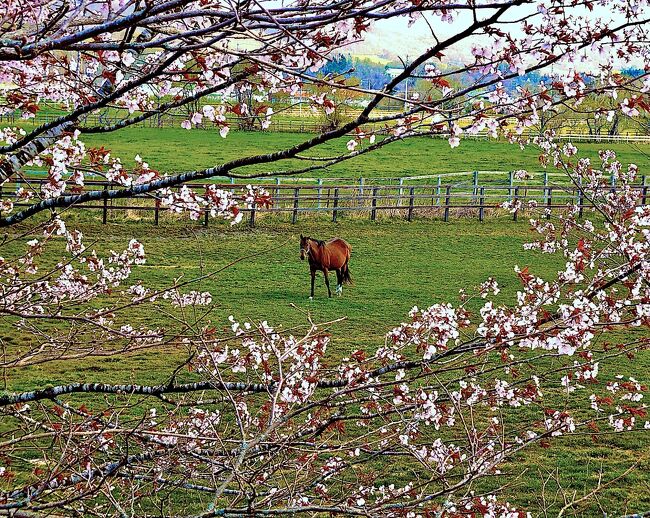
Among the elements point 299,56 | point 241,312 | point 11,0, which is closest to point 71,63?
point 11,0

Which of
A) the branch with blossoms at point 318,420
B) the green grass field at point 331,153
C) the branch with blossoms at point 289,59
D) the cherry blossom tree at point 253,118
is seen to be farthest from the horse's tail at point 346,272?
the green grass field at point 331,153

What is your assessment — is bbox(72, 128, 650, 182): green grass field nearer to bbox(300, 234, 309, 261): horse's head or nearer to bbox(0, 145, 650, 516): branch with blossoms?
bbox(300, 234, 309, 261): horse's head

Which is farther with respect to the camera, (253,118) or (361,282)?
(361,282)

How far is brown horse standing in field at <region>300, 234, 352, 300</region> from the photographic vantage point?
651 inches

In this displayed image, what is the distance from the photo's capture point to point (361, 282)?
17906 millimetres

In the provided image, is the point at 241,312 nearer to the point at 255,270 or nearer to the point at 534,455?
the point at 255,270

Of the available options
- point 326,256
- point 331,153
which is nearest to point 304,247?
point 326,256

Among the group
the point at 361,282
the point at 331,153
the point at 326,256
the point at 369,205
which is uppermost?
the point at 331,153

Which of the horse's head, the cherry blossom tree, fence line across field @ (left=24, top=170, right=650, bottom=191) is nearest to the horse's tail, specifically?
the horse's head

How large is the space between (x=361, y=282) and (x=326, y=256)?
150 cm

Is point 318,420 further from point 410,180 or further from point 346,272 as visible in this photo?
point 410,180

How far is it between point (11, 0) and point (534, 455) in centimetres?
733

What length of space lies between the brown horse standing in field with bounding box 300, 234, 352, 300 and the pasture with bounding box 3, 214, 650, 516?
0.36m

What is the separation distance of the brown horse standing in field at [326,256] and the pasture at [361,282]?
363 mm
